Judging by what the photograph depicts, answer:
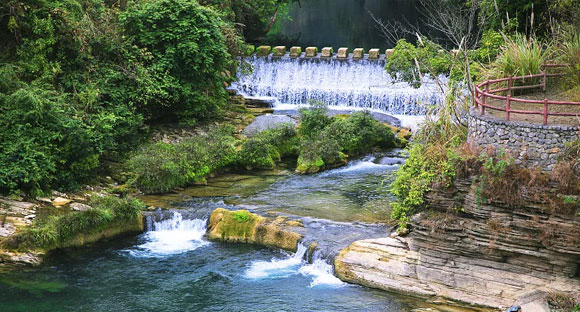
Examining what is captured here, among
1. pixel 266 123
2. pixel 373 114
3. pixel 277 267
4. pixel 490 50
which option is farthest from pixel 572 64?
pixel 266 123

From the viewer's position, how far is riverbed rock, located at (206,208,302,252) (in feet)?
59.7

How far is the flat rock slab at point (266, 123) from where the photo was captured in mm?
25906

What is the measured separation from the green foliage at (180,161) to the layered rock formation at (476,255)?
6981mm

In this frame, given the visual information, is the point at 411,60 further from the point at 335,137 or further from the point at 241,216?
the point at 241,216

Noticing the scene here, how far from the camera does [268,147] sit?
23.9m

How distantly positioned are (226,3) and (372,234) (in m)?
15.8

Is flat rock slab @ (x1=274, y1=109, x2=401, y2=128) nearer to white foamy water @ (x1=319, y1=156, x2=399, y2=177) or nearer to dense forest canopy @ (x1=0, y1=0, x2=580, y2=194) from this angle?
dense forest canopy @ (x1=0, y1=0, x2=580, y2=194)

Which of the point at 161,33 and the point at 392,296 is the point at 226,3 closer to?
the point at 161,33

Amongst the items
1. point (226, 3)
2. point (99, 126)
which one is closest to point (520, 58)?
point (99, 126)

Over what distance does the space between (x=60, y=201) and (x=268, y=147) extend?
24.2 ft

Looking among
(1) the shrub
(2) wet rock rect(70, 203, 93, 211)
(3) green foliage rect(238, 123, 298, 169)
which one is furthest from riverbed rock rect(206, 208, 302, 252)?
(1) the shrub

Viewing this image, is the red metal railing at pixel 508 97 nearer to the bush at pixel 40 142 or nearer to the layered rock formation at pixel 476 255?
the layered rock formation at pixel 476 255

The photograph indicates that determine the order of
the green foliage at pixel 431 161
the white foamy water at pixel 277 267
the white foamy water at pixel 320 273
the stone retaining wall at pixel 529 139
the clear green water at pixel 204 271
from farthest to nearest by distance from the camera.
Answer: the white foamy water at pixel 277 267 < the white foamy water at pixel 320 273 < the green foliage at pixel 431 161 < the clear green water at pixel 204 271 < the stone retaining wall at pixel 529 139

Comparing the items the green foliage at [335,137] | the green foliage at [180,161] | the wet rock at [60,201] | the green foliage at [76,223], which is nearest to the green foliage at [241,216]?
the green foliage at [76,223]
